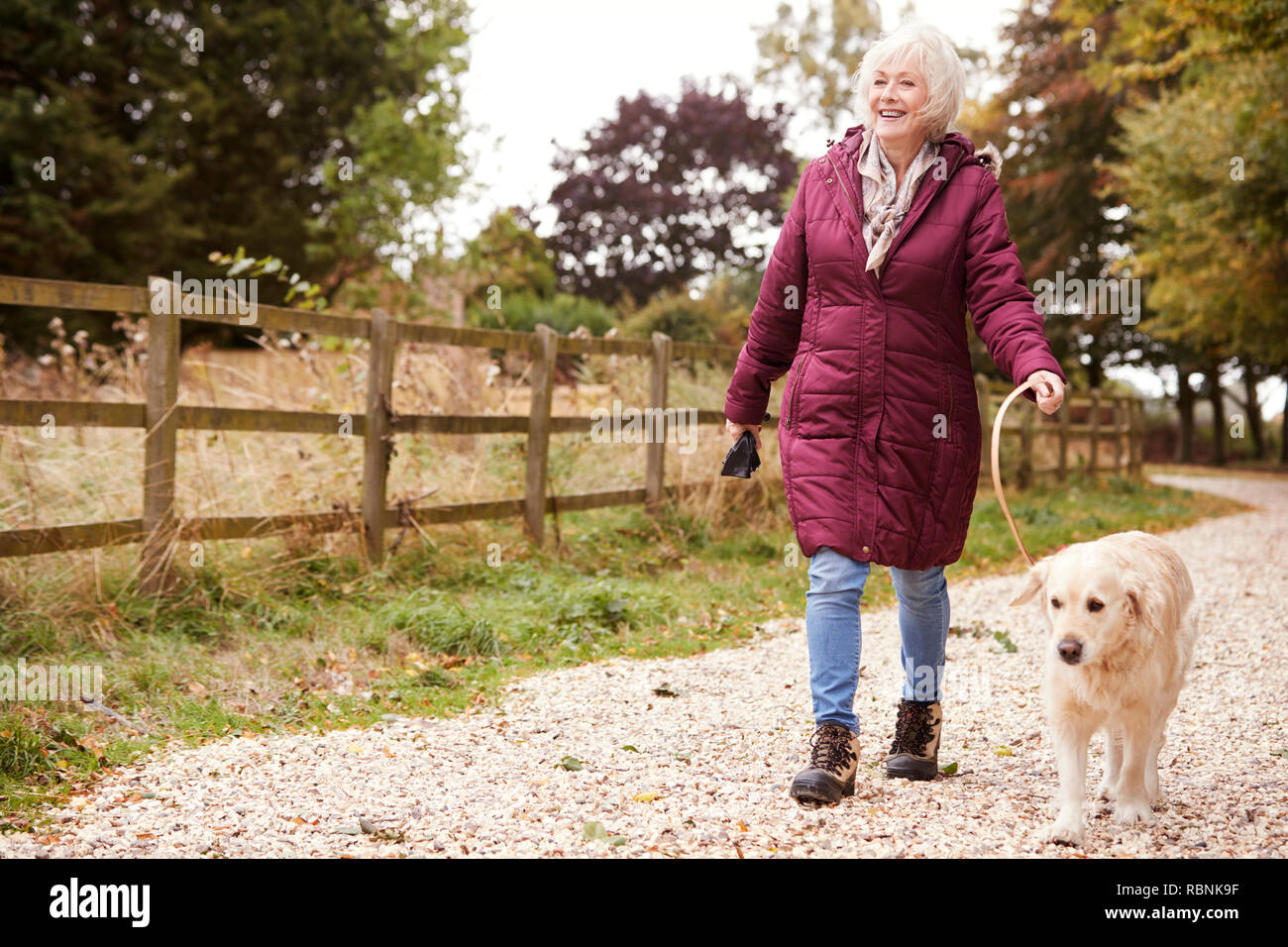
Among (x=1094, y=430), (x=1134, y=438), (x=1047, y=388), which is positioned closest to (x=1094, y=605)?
(x=1047, y=388)

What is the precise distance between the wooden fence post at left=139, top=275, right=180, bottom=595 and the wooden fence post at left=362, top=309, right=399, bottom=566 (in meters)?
1.15

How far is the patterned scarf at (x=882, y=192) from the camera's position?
122 inches

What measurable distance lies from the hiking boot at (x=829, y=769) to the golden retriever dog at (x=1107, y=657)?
56 centimetres

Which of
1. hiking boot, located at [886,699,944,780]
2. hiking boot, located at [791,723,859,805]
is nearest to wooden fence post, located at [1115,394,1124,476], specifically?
hiking boot, located at [886,699,944,780]

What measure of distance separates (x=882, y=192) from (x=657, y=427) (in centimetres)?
513

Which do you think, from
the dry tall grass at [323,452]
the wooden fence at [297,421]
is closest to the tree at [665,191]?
the dry tall grass at [323,452]

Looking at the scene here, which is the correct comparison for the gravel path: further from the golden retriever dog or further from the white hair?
the white hair

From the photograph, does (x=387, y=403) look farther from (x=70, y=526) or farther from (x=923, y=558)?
(x=923, y=558)

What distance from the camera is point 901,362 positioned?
10.2ft

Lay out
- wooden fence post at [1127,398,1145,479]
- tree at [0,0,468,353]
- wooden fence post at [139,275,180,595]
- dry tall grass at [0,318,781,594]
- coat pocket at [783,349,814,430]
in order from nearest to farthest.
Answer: coat pocket at [783,349,814,430], wooden fence post at [139,275,180,595], dry tall grass at [0,318,781,594], tree at [0,0,468,353], wooden fence post at [1127,398,1145,479]

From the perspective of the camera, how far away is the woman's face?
3.13 metres

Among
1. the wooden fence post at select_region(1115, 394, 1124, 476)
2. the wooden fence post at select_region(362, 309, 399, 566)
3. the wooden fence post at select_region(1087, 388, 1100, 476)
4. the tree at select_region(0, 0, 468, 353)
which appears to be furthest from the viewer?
the wooden fence post at select_region(1115, 394, 1124, 476)

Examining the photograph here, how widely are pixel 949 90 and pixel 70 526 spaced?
13.3 feet
